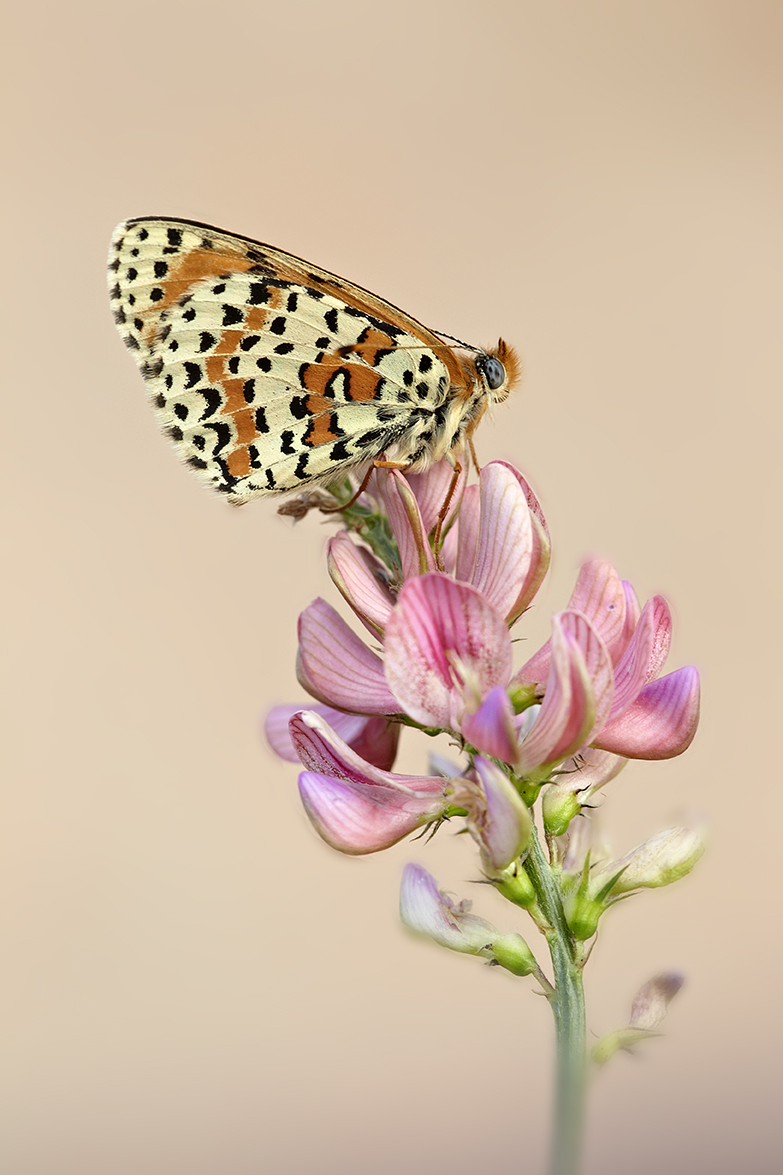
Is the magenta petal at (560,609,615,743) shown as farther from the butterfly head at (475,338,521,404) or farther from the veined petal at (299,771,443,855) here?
the butterfly head at (475,338,521,404)

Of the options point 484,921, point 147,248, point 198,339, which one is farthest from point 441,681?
point 147,248

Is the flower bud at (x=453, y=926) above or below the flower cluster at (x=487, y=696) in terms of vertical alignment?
below

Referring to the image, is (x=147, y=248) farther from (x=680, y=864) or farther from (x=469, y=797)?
(x=680, y=864)

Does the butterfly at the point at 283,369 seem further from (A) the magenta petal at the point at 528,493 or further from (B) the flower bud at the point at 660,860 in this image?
(B) the flower bud at the point at 660,860

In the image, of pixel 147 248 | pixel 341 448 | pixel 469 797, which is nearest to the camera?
pixel 469 797

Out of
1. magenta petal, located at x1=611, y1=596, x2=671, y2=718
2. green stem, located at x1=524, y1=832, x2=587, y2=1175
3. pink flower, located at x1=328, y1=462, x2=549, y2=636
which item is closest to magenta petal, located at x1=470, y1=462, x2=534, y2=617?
pink flower, located at x1=328, y1=462, x2=549, y2=636

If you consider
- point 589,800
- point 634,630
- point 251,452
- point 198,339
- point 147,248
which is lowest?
point 589,800

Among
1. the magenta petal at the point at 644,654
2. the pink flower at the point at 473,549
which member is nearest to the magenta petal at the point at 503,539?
the pink flower at the point at 473,549
